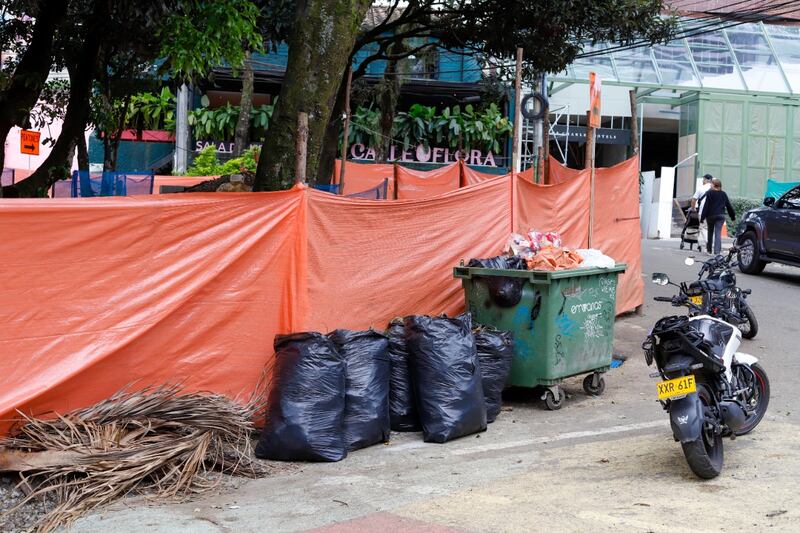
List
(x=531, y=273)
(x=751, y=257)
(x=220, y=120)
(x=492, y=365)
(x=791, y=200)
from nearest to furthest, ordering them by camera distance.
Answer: (x=492, y=365)
(x=531, y=273)
(x=791, y=200)
(x=751, y=257)
(x=220, y=120)

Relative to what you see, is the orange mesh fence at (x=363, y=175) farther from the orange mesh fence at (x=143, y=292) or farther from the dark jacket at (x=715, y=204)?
the orange mesh fence at (x=143, y=292)

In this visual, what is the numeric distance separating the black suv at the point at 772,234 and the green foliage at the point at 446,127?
12.0 meters

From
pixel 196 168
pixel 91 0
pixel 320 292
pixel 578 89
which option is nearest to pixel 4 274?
pixel 320 292

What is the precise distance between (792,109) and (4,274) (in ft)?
100

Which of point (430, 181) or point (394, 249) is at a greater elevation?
point (430, 181)

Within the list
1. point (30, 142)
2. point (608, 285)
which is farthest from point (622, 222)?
point (30, 142)

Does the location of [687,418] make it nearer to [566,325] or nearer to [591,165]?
[566,325]

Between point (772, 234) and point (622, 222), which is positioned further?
point (772, 234)

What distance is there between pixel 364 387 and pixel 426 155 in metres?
21.9

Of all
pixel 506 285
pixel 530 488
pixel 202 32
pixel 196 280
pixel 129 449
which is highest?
pixel 202 32

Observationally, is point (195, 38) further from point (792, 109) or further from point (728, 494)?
point (792, 109)

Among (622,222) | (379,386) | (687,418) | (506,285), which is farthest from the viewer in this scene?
(622,222)

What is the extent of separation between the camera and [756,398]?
6.62 meters

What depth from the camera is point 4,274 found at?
17.9 feet
